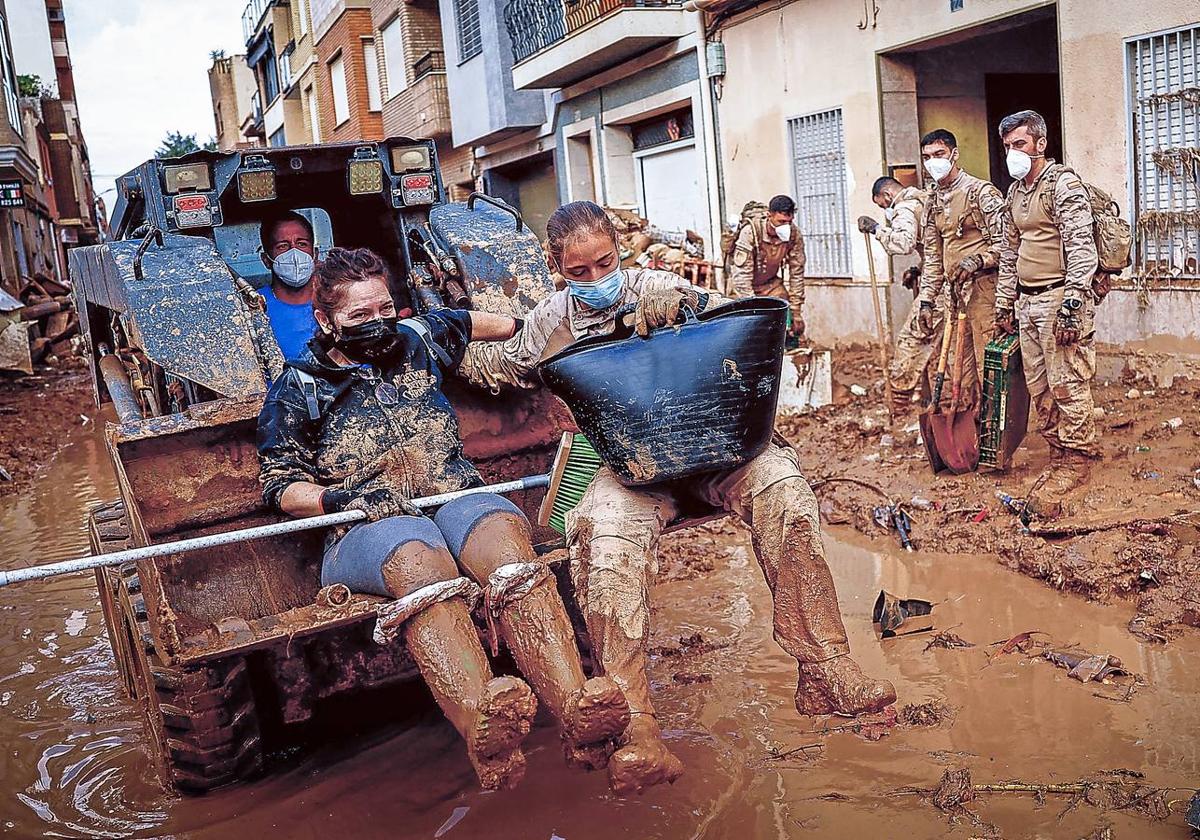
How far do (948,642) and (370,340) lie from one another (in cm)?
252

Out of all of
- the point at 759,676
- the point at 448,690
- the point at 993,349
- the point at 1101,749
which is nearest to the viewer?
the point at 448,690

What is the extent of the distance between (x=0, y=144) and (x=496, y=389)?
67.2ft

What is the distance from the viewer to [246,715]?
3.39 metres

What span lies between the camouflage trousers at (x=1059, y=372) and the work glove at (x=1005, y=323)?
0.18m

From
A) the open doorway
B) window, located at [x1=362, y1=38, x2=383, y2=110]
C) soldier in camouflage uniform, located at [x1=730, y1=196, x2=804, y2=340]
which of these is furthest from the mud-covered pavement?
window, located at [x1=362, y1=38, x2=383, y2=110]

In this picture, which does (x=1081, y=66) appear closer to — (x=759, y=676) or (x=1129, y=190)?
Result: (x=1129, y=190)

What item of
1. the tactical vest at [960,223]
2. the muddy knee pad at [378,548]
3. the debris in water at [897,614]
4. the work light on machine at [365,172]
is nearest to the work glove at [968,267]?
the tactical vest at [960,223]

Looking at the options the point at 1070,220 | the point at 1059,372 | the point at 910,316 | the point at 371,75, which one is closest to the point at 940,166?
the point at 910,316

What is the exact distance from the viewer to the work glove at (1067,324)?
5746mm

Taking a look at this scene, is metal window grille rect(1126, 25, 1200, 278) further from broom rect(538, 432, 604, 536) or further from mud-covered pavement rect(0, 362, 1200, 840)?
broom rect(538, 432, 604, 536)

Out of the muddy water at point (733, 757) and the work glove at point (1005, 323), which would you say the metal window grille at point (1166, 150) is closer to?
the work glove at point (1005, 323)

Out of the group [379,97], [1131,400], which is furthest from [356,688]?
[379,97]

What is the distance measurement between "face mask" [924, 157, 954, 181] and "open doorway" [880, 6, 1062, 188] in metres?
3.71

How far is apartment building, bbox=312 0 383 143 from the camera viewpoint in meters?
25.5
